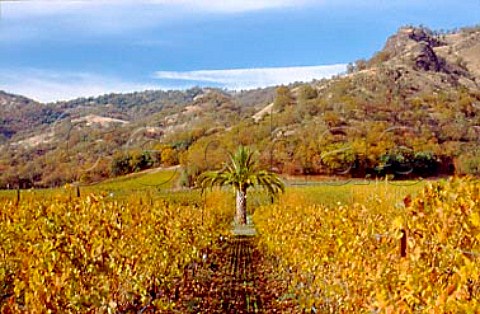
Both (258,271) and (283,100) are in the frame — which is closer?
(258,271)

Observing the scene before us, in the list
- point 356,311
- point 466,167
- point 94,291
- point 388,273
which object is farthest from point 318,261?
point 466,167

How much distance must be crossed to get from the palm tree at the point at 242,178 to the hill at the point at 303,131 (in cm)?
938

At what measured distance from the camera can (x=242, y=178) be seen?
2650 cm

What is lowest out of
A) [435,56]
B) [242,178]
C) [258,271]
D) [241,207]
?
[258,271]

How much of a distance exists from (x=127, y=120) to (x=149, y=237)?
85.7 meters

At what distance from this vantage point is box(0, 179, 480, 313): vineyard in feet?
13.0

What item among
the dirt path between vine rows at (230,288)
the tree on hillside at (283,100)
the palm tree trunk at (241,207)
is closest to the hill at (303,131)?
the tree on hillside at (283,100)

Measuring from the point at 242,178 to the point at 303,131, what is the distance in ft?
65.8

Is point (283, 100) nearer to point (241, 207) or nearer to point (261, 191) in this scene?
point (261, 191)

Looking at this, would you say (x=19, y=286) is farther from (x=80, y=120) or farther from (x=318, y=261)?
(x=80, y=120)

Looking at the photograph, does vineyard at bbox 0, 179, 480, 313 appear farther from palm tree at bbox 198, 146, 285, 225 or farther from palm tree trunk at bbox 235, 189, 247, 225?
palm tree trunk at bbox 235, 189, 247, 225

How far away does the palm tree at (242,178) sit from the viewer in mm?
26406

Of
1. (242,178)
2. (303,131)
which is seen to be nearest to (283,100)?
(303,131)

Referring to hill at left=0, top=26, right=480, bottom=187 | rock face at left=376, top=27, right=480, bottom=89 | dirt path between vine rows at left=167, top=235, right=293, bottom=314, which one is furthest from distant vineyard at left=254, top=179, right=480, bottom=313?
rock face at left=376, top=27, right=480, bottom=89
